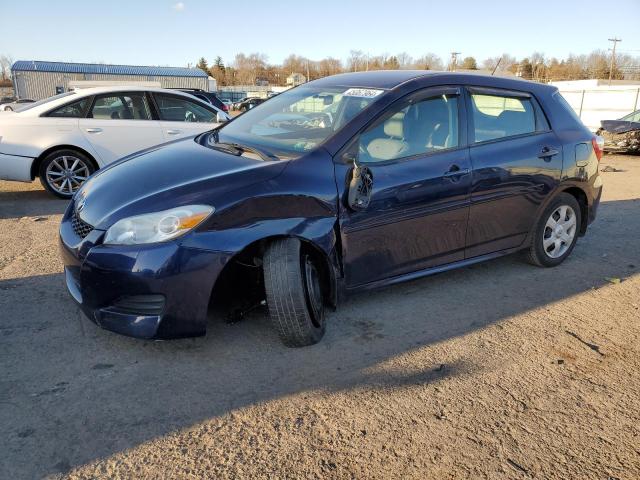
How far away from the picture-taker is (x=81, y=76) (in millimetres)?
54594

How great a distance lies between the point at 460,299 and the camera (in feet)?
13.1

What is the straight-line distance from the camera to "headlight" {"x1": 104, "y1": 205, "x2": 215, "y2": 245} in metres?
2.78

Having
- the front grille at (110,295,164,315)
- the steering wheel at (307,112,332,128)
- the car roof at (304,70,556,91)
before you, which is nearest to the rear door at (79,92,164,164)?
the car roof at (304,70,556,91)

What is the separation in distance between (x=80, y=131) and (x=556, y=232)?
6022 mm

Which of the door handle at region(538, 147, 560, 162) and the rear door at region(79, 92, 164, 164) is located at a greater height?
the rear door at region(79, 92, 164, 164)

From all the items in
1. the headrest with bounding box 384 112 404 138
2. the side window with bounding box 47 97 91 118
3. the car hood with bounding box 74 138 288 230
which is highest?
the side window with bounding box 47 97 91 118

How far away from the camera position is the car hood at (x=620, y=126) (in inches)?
530

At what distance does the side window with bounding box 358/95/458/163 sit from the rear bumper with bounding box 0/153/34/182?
17.4ft

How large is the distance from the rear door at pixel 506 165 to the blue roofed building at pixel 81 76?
48.9 meters

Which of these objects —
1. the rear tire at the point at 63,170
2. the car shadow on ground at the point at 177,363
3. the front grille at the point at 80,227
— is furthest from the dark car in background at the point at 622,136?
the front grille at the point at 80,227

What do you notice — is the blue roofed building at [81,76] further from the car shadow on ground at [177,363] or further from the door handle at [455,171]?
the door handle at [455,171]

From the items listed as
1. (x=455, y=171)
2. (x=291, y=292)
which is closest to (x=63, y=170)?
(x=291, y=292)

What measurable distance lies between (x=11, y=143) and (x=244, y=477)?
Answer: 6.25 m

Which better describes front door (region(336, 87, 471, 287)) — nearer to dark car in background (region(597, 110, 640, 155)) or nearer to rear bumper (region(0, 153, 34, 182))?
rear bumper (region(0, 153, 34, 182))
